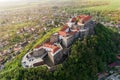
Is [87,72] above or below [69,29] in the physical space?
below

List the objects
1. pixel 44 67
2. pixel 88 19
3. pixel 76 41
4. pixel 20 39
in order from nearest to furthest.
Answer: pixel 44 67 < pixel 76 41 < pixel 88 19 < pixel 20 39

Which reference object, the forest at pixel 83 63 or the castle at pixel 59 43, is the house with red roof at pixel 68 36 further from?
the forest at pixel 83 63

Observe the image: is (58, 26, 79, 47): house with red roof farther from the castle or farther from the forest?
the forest

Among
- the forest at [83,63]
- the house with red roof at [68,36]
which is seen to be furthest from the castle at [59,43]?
the forest at [83,63]

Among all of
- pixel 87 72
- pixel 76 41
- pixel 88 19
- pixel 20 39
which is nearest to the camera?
pixel 87 72

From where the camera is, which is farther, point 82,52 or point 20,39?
point 20,39

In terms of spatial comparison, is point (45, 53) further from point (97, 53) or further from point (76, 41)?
point (97, 53)

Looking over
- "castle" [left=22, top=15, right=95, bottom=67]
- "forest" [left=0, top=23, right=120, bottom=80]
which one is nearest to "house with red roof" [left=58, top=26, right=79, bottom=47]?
"castle" [left=22, top=15, right=95, bottom=67]

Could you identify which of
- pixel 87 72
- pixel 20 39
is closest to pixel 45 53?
pixel 87 72
